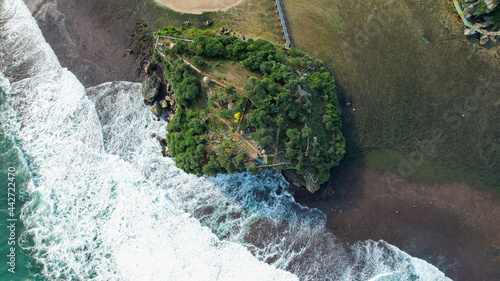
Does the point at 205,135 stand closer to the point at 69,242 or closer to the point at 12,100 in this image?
the point at 69,242

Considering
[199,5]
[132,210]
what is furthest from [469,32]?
[132,210]

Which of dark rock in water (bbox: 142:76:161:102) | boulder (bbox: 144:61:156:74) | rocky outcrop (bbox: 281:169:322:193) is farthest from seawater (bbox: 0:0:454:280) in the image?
boulder (bbox: 144:61:156:74)

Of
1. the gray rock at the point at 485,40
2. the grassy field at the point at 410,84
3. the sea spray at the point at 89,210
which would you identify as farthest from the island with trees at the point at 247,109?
the gray rock at the point at 485,40

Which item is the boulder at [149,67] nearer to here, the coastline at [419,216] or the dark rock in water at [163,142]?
the dark rock in water at [163,142]

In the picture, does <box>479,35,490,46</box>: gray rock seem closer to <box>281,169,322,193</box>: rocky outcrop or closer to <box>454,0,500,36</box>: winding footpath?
<box>454,0,500,36</box>: winding footpath

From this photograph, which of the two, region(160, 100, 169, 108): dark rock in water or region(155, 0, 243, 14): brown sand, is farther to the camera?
region(155, 0, 243, 14): brown sand
